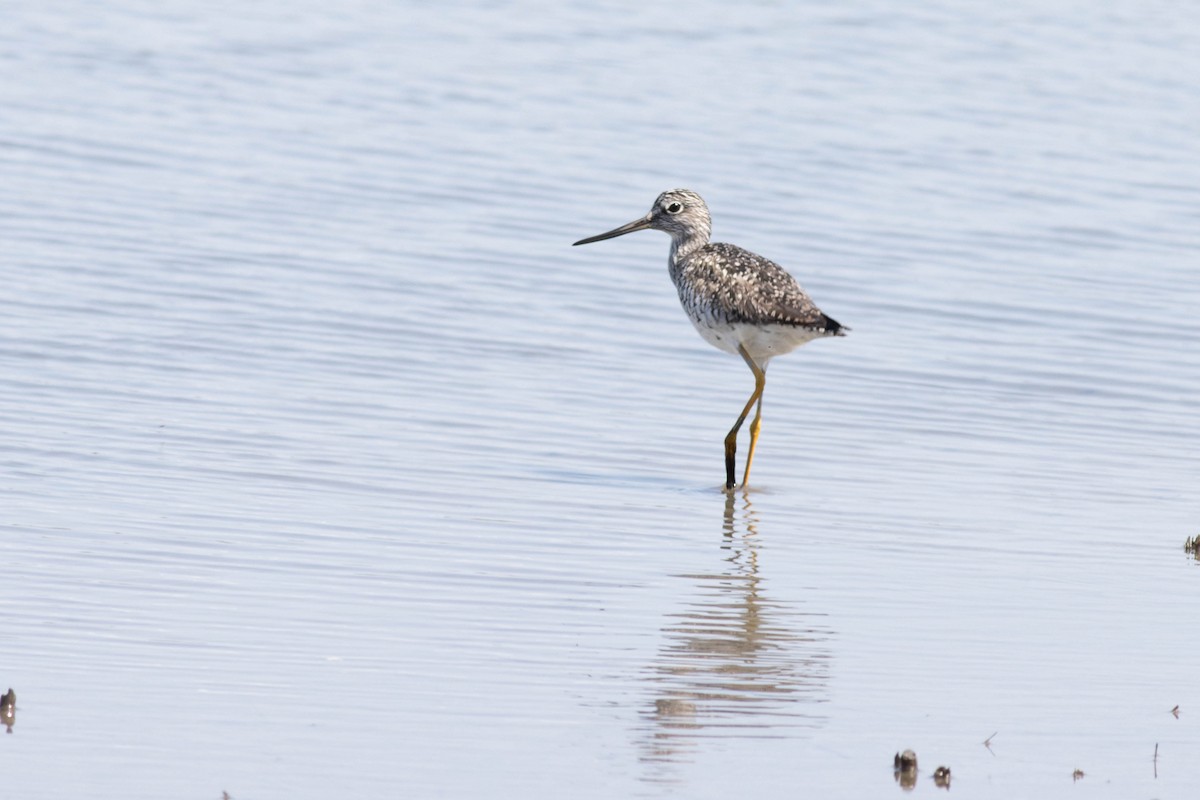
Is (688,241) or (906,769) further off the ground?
(688,241)

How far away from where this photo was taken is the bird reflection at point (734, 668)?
17.5 ft

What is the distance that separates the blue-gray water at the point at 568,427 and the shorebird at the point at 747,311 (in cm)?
46

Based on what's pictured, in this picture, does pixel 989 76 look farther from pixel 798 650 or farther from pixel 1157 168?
pixel 798 650

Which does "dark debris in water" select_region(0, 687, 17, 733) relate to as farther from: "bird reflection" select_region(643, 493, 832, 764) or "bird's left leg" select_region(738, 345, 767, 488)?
"bird's left leg" select_region(738, 345, 767, 488)

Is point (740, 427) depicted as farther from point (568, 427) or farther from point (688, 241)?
point (688, 241)

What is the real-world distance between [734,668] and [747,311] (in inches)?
134

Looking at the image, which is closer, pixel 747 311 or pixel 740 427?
pixel 747 311

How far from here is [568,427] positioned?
9.55 metres

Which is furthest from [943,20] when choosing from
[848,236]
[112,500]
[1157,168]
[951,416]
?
[112,500]

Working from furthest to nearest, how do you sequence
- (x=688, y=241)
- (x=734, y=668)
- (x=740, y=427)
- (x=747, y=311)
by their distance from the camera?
(x=688, y=241) → (x=740, y=427) → (x=747, y=311) → (x=734, y=668)

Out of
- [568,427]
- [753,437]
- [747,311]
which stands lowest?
[753,437]

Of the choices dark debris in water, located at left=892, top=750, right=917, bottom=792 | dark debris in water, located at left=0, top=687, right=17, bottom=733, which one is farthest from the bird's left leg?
dark debris in water, located at left=0, top=687, right=17, bottom=733

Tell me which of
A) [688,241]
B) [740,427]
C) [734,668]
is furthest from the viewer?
[688,241]

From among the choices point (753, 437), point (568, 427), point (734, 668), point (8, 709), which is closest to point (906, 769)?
point (734, 668)
